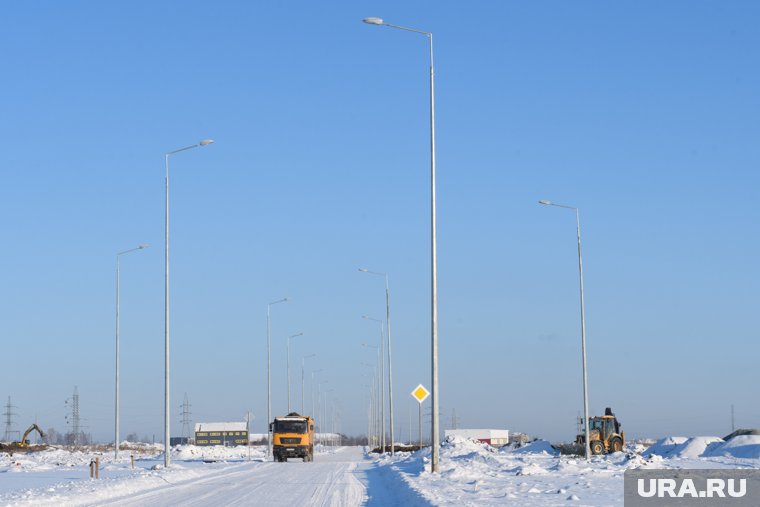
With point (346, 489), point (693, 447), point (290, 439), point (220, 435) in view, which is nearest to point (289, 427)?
point (290, 439)

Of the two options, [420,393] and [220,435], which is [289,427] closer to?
[420,393]

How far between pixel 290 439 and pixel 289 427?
82cm

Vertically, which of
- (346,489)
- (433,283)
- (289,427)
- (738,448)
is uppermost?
(433,283)

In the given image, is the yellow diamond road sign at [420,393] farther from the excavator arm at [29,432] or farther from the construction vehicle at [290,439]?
the excavator arm at [29,432]

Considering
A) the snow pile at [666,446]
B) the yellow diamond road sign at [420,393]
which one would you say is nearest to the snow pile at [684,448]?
the snow pile at [666,446]

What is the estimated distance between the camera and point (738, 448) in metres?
60.0

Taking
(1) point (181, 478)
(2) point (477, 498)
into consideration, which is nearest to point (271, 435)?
(1) point (181, 478)

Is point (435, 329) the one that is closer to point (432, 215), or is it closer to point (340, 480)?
point (432, 215)

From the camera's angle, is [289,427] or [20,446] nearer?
[289,427]

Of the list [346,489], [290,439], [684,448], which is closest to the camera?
[346,489]

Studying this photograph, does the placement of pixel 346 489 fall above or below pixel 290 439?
above

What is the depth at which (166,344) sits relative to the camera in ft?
165

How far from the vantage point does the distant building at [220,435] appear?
164 meters

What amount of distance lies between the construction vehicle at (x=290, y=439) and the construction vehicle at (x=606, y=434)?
17.6m
